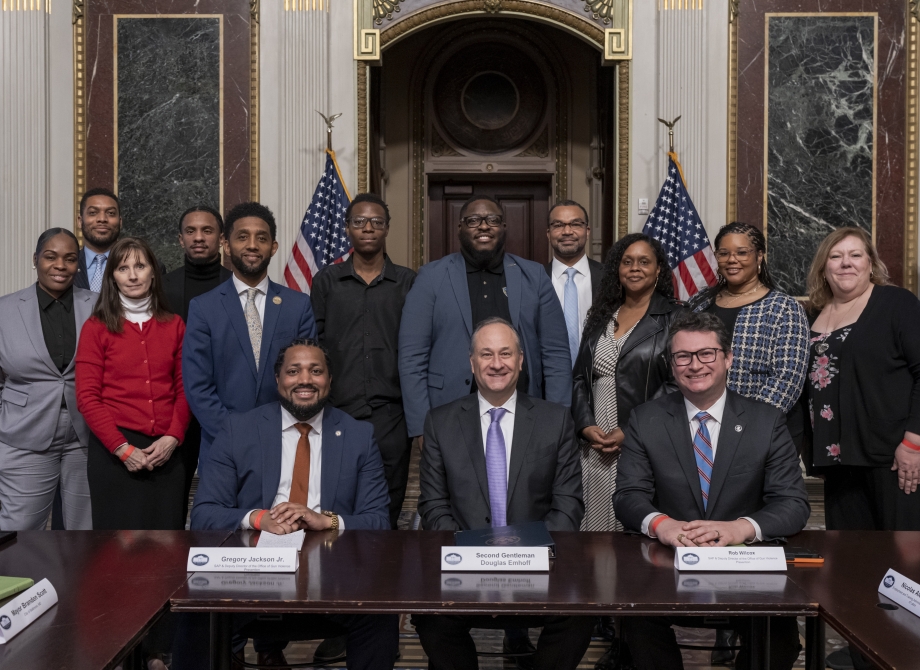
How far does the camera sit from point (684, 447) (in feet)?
9.59

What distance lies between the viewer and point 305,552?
2.58 meters

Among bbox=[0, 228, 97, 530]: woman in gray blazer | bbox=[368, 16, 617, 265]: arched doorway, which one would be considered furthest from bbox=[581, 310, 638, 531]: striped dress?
bbox=[368, 16, 617, 265]: arched doorway

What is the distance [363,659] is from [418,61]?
8.12 m

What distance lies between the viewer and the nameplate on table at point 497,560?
2.38 m

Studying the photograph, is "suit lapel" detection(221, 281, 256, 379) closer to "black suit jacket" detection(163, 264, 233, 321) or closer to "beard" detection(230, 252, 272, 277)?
"beard" detection(230, 252, 272, 277)

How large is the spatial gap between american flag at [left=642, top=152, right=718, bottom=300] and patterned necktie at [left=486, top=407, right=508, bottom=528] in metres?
3.41

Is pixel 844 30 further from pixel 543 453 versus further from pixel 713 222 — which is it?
pixel 543 453

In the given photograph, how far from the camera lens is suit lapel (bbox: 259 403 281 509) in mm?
3090

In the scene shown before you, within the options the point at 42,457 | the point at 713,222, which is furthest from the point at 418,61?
the point at 42,457

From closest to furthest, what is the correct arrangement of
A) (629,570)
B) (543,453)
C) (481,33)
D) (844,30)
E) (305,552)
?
1. (629,570)
2. (305,552)
3. (543,453)
4. (844,30)
5. (481,33)

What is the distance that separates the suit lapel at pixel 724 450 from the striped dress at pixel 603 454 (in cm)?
89

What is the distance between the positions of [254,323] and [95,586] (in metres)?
1.68

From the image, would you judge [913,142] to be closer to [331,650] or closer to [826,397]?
[826,397]

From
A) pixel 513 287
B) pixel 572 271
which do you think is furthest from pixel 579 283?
pixel 513 287
